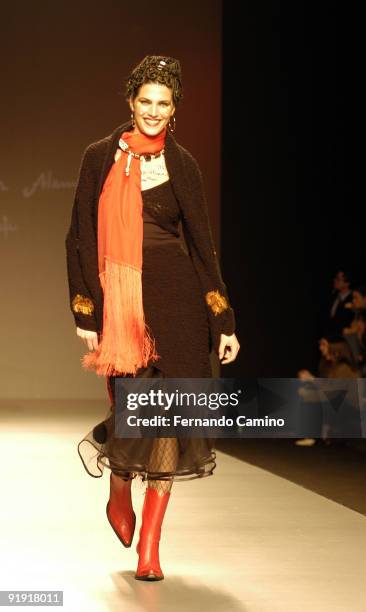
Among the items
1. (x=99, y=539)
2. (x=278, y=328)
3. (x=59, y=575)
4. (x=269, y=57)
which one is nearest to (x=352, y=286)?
(x=278, y=328)

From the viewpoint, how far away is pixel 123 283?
8.79ft

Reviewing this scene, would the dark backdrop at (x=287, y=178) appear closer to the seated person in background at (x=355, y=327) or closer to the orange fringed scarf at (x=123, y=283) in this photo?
the seated person in background at (x=355, y=327)

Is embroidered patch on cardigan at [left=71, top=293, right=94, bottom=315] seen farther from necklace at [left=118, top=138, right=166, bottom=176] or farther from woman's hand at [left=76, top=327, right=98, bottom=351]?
necklace at [left=118, top=138, right=166, bottom=176]

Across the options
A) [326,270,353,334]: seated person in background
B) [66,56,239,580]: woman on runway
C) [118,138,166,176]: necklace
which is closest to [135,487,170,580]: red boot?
[66,56,239,580]: woman on runway

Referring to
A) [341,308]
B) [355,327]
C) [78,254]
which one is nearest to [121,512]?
[78,254]

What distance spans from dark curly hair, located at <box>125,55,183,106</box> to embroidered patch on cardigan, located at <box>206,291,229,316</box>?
430 millimetres

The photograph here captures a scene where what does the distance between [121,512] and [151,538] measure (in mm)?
191

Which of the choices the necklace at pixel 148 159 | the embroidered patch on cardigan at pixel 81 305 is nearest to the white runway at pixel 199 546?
the embroidered patch on cardigan at pixel 81 305

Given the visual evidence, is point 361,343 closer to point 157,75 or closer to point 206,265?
point 206,265

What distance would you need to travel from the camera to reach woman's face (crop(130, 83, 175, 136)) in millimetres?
2727

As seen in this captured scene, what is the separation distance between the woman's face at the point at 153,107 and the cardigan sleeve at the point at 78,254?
161 mm

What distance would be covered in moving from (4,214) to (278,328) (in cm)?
211

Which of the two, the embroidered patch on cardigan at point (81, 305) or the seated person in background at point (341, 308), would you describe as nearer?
the embroidered patch on cardigan at point (81, 305)

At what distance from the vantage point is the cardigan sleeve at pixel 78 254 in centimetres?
275
